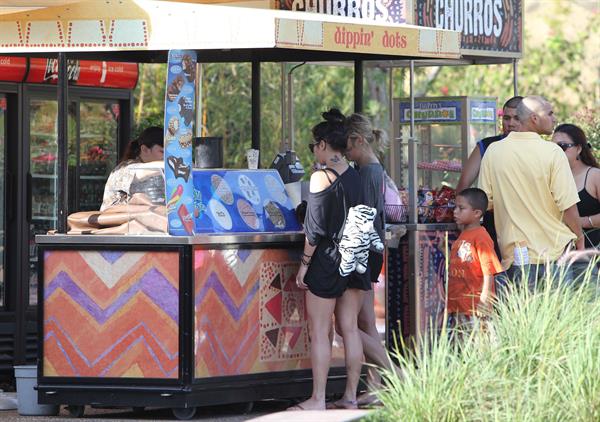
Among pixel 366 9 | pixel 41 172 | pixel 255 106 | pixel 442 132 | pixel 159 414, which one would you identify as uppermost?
pixel 366 9

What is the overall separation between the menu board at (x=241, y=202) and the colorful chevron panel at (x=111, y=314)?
0.43m

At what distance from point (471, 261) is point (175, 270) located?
6.48 feet

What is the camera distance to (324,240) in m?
8.40

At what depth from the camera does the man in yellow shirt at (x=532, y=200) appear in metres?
8.68

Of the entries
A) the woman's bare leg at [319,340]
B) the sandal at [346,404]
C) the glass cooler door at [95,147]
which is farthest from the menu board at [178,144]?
the glass cooler door at [95,147]

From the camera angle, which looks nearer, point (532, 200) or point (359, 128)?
point (532, 200)

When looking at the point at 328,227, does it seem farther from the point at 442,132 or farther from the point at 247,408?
the point at 442,132

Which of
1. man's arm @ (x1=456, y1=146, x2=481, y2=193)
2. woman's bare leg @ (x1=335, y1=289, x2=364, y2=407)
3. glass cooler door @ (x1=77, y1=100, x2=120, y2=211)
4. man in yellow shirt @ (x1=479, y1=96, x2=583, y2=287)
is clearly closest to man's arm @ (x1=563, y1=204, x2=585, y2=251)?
man in yellow shirt @ (x1=479, y1=96, x2=583, y2=287)

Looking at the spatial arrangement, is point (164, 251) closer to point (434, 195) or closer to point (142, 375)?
point (142, 375)

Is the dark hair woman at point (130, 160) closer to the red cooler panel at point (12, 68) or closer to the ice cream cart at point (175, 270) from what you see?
the ice cream cart at point (175, 270)

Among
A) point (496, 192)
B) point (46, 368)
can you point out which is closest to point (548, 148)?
point (496, 192)

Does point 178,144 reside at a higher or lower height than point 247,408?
higher

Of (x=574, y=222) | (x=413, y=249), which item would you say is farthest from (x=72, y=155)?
(x=574, y=222)

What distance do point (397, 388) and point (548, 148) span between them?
2.63 metres
